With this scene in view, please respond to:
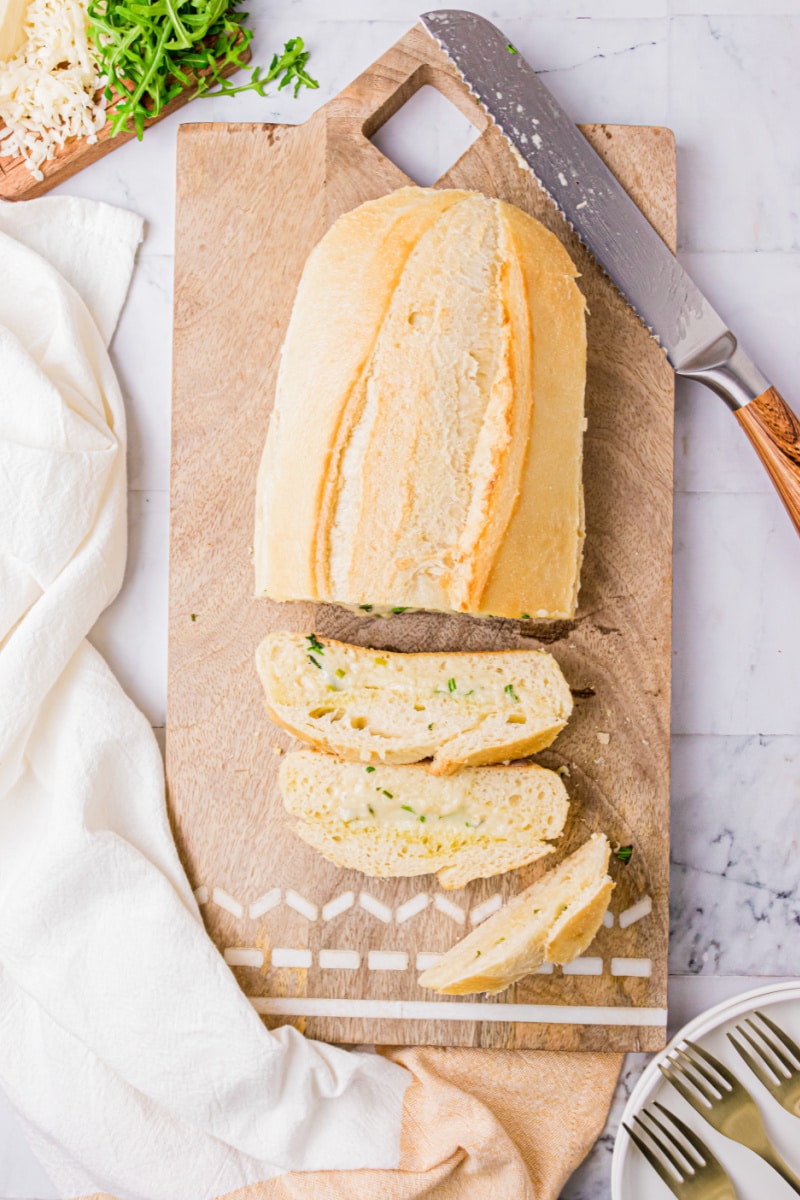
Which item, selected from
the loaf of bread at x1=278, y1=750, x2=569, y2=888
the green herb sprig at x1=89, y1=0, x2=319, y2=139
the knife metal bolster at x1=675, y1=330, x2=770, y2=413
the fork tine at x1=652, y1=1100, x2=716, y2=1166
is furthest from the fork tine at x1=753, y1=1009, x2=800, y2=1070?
the green herb sprig at x1=89, y1=0, x2=319, y2=139

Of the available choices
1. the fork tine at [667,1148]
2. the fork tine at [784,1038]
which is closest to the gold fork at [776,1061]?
the fork tine at [784,1038]

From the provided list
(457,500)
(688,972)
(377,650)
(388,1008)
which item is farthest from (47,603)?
(688,972)

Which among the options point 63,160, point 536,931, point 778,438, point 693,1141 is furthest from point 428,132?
point 693,1141

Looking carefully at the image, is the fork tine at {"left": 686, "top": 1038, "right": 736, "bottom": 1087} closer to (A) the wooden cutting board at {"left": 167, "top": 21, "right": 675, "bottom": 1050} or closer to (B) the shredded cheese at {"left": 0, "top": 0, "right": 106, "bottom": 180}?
(A) the wooden cutting board at {"left": 167, "top": 21, "right": 675, "bottom": 1050}

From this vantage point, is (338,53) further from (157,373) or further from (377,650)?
(377,650)

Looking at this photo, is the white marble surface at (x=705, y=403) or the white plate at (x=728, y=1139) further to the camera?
the white marble surface at (x=705, y=403)

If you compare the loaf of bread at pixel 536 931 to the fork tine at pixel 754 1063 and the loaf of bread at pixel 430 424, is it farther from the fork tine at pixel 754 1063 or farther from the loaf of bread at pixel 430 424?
the loaf of bread at pixel 430 424
